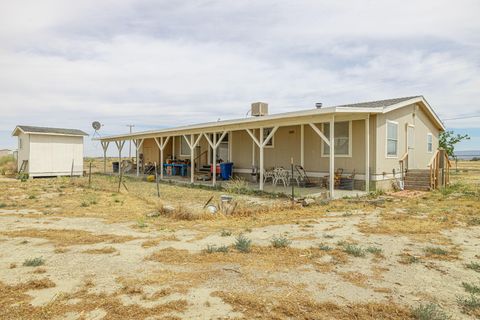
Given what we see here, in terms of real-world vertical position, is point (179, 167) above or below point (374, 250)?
above

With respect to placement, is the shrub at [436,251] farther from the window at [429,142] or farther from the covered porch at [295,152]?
the window at [429,142]

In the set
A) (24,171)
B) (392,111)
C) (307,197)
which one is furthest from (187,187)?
(24,171)

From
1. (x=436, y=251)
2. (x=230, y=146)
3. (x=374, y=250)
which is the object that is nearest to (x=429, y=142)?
(x=230, y=146)

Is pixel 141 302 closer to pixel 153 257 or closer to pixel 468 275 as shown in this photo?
pixel 153 257

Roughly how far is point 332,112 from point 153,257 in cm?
678

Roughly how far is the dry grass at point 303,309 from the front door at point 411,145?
11.3m

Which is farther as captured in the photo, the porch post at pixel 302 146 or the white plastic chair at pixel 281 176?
the porch post at pixel 302 146

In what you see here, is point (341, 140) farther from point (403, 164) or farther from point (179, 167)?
point (179, 167)

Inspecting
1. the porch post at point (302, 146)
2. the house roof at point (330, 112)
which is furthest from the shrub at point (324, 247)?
the porch post at point (302, 146)

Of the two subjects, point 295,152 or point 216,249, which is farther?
point 295,152

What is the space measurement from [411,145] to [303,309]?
477 inches

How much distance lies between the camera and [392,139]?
1191 centimetres

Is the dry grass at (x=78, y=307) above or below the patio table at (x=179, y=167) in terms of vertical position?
below

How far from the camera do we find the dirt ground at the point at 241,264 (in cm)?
304
